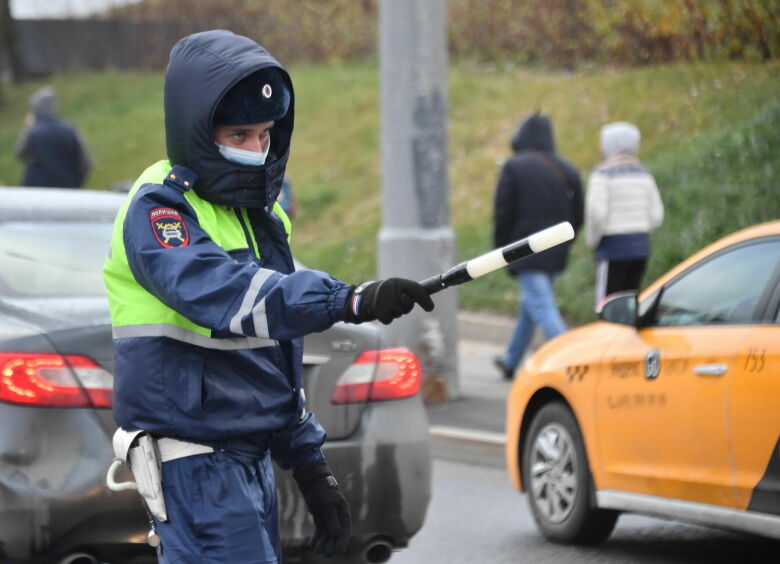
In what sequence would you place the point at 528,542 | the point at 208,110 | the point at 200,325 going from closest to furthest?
the point at 200,325 → the point at 208,110 → the point at 528,542

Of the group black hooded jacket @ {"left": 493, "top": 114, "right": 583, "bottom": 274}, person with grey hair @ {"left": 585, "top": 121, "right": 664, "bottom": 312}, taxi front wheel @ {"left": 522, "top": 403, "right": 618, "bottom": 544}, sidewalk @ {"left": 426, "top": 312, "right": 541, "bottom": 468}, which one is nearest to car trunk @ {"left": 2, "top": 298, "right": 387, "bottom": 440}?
taxi front wheel @ {"left": 522, "top": 403, "right": 618, "bottom": 544}

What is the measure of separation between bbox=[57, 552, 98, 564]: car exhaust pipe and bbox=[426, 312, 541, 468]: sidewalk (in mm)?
4255

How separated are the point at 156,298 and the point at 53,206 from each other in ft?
10.7

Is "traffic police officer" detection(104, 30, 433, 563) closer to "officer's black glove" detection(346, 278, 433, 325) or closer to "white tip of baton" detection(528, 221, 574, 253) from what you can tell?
"officer's black glove" detection(346, 278, 433, 325)

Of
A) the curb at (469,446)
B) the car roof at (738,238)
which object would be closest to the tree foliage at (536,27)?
the curb at (469,446)

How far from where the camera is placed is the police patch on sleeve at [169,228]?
3113mm

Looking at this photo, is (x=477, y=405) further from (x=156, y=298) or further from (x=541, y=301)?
(x=156, y=298)

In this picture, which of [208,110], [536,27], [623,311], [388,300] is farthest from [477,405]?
[536,27]

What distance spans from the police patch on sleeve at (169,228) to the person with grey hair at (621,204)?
7270 mm

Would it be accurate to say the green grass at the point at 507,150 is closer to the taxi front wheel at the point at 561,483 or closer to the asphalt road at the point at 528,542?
the asphalt road at the point at 528,542

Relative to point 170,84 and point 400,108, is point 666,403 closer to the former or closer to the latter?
point 170,84

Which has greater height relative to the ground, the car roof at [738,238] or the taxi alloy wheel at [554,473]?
the car roof at [738,238]

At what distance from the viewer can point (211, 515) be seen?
3207mm

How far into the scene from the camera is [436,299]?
32.7 feet
